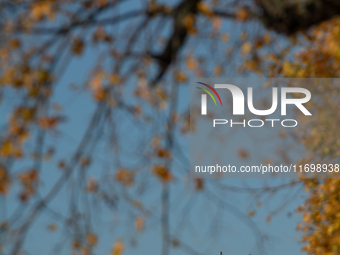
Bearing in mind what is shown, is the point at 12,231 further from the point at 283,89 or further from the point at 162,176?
the point at 283,89

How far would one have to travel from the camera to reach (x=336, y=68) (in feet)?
16.3

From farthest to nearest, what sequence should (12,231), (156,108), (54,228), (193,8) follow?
(193,8)
(156,108)
(54,228)
(12,231)

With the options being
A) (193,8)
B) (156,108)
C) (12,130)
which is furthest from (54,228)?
(193,8)

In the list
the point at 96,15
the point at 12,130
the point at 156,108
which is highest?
the point at 96,15

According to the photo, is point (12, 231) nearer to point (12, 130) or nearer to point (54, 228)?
point (54, 228)

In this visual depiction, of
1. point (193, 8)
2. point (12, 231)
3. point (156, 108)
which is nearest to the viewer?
point (12, 231)

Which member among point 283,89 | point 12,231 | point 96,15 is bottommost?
point 12,231

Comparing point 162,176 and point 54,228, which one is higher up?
point 162,176

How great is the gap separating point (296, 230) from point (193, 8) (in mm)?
2933

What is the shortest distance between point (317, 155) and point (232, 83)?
62.6 inches

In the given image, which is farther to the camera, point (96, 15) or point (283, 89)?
point (283, 89)

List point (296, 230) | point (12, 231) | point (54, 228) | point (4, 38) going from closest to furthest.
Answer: point (12, 231)
point (54, 228)
point (4, 38)
point (296, 230)

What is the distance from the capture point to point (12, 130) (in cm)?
291

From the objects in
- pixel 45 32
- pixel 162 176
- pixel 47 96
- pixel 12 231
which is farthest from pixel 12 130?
pixel 162 176
